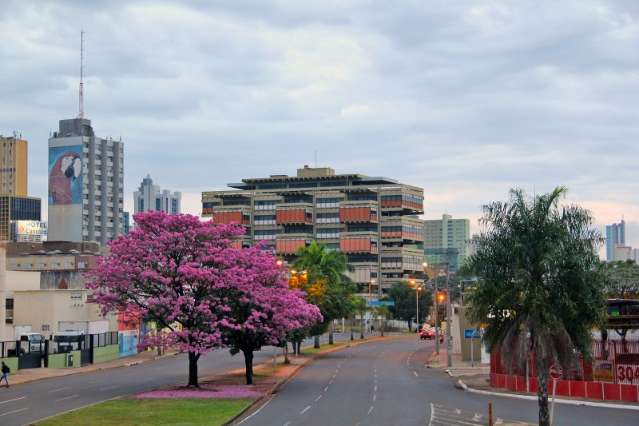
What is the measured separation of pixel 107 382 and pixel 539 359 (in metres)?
36.8

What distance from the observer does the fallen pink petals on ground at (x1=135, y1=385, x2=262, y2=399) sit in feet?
166

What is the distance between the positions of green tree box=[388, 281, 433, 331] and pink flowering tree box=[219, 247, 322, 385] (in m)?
114

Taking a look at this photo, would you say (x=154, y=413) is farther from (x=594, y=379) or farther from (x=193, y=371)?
(x=594, y=379)

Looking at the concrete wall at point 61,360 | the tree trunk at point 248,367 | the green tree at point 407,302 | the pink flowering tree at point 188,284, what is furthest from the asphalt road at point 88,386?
the green tree at point 407,302

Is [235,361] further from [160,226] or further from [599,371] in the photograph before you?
[599,371]

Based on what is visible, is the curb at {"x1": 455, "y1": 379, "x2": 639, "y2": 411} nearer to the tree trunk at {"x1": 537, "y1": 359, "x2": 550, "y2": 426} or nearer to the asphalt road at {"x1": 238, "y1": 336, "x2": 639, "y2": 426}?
the asphalt road at {"x1": 238, "y1": 336, "x2": 639, "y2": 426}

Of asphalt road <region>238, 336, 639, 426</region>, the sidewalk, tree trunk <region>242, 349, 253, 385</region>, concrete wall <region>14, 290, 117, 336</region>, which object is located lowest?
the sidewalk

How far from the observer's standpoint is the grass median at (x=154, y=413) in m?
39.5

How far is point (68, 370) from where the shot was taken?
76.1 metres

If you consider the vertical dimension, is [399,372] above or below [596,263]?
below

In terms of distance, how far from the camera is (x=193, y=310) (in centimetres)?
5553

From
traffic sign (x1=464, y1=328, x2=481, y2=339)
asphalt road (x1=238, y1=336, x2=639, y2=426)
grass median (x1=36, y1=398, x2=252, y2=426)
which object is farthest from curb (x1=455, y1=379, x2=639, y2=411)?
traffic sign (x1=464, y1=328, x2=481, y2=339)

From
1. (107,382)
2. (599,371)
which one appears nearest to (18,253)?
(107,382)

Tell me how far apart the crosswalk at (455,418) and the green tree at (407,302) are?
128m
